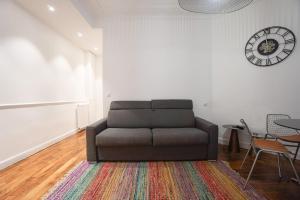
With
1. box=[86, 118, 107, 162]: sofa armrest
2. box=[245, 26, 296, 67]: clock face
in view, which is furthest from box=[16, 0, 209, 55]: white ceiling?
box=[86, 118, 107, 162]: sofa armrest

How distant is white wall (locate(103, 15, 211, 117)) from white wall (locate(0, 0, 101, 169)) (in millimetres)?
1073

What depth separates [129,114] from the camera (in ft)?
9.98

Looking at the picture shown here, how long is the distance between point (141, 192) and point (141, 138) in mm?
785

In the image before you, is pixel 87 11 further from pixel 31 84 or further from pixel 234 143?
pixel 234 143

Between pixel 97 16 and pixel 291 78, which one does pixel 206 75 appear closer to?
pixel 291 78

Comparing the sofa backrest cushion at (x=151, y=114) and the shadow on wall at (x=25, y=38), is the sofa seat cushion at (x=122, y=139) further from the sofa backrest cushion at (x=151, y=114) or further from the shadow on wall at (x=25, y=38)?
the shadow on wall at (x=25, y=38)

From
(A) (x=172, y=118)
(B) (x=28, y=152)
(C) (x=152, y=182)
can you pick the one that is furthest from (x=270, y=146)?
(B) (x=28, y=152)

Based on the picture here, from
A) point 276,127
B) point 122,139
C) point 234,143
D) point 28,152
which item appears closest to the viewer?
point 122,139

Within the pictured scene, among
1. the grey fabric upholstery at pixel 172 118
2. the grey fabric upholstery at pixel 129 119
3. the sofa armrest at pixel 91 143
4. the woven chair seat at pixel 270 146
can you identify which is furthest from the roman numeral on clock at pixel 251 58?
the sofa armrest at pixel 91 143

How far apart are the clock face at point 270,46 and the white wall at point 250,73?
0.24 feet

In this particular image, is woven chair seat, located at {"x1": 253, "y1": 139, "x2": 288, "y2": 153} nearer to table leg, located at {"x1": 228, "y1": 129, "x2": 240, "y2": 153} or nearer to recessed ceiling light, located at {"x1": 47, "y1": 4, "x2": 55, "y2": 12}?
table leg, located at {"x1": 228, "y1": 129, "x2": 240, "y2": 153}

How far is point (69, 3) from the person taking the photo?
242 centimetres

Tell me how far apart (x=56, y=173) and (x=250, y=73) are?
354 cm

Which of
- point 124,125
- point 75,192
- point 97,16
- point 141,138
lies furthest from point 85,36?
point 75,192
